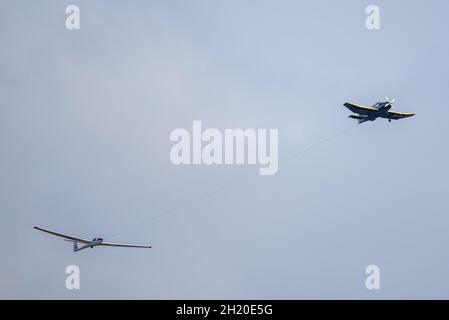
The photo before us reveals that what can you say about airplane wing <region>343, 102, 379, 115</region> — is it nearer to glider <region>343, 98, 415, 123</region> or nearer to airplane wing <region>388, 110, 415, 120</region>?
glider <region>343, 98, 415, 123</region>

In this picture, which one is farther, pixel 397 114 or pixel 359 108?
pixel 397 114

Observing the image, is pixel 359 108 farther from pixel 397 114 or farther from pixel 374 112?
pixel 397 114

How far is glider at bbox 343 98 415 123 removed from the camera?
126312mm

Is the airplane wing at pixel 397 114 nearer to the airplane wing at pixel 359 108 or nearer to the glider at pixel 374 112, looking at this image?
the glider at pixel 374 112

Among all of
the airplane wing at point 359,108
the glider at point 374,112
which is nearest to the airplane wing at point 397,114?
the glider at point 374,112

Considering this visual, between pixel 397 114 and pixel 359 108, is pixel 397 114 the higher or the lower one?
the lower one

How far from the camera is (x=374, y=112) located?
128m

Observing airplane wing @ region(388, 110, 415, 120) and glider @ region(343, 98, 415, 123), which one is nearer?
glider @ region(343, 98, 415, 123)

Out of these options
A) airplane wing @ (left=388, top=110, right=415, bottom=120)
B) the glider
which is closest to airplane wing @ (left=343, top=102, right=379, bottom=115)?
the glider

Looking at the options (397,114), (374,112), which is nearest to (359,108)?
(374,112)
